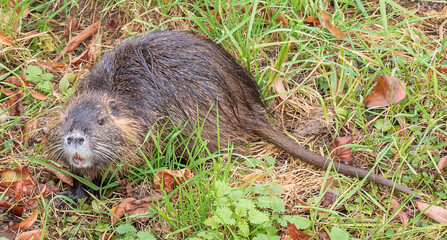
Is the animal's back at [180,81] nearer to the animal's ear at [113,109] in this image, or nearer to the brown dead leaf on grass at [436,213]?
the animal's ear at [113,109]

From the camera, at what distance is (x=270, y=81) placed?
3506mm

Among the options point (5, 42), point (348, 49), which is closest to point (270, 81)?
point (348, 49)

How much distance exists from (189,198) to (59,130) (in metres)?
0.84

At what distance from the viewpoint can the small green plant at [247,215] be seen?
8.44 ft

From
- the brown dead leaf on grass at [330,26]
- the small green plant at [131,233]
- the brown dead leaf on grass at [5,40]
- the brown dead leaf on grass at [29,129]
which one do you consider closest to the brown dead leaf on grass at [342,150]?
the brown dead leaf on grass at [330,26]

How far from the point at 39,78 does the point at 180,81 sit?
1001 millimetres

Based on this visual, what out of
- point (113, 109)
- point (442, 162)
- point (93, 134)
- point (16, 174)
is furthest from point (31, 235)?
point (442, 162)

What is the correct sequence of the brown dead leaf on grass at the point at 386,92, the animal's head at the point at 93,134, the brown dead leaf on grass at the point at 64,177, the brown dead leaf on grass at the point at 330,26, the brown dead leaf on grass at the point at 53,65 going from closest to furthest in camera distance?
the animal's head at the point at 93,134, the brown dead leaf on grass at the point at 64,177, the brown dead leaf on grass at the point at 386,92, the brown dead leaf on grass at the point at 330,26, the brown dead leaf on grass at the point at 53,65

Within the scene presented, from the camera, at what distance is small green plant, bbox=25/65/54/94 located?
361cm

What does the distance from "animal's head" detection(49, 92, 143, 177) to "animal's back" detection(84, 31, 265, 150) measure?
0.11 metres

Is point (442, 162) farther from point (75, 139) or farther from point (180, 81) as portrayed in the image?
point (75, 139)

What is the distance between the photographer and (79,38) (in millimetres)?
3926

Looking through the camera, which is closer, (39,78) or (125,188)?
(125,188)

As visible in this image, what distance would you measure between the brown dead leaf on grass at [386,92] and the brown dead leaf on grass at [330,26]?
0.35 meters
